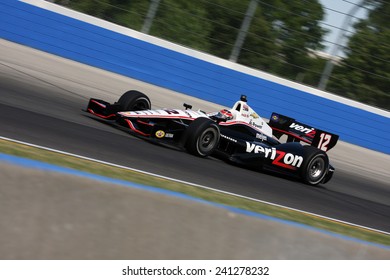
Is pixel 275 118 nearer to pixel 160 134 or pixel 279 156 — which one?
pixel 279 156

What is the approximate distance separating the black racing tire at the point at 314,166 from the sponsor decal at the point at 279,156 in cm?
11

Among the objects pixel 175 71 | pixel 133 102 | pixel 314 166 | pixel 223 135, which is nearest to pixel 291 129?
pixel 314 166

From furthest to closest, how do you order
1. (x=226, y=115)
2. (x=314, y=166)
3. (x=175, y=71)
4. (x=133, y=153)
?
(x=175, y=71) → (x=314, y=166) → (x=226, y=115) → (x=133, y=153)

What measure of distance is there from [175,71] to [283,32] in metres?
2.45

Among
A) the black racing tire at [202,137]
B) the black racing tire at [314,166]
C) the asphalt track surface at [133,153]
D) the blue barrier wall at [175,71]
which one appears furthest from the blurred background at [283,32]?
the black racing tire at [202,137]

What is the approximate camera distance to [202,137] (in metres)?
8.34

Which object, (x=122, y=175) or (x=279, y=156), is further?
(x=279, y=156)

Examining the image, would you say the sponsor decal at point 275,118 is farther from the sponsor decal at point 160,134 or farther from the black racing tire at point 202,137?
the sponsor decal at point 160,134

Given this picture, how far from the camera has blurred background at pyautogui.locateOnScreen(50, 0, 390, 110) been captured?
45.3ft

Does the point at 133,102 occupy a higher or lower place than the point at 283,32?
lower

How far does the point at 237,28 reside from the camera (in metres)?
14.1

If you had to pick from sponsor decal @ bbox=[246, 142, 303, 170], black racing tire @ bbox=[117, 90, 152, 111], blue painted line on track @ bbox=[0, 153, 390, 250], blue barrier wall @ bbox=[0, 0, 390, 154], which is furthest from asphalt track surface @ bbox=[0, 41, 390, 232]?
blue painted line on track @ bbox=[0, 153, 390, 250]

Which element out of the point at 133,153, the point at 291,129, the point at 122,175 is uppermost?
the point at 291,129

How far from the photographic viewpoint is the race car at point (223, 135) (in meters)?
8.39
